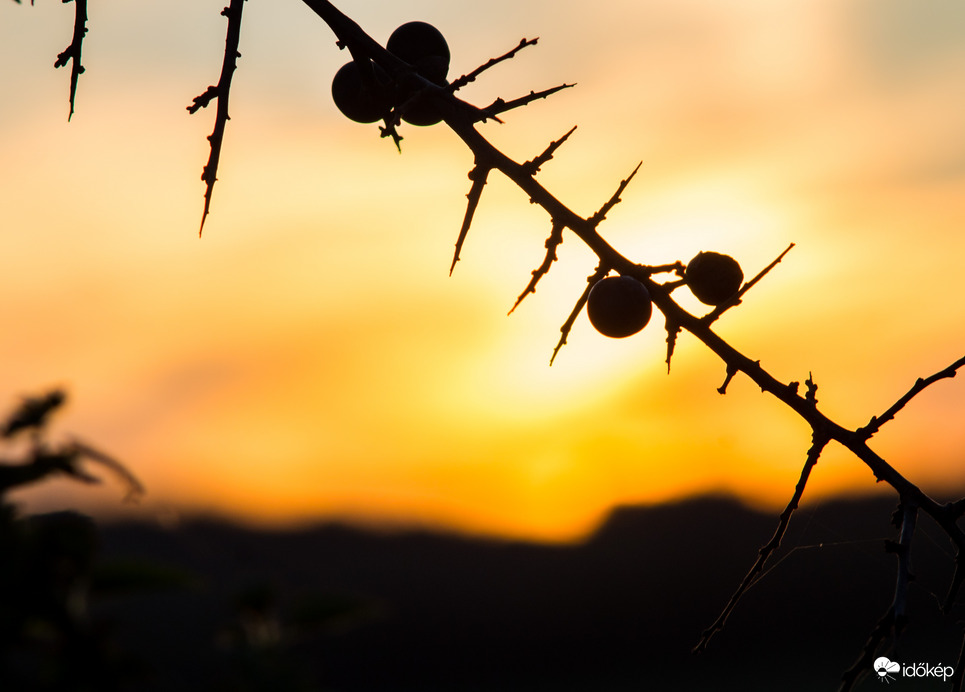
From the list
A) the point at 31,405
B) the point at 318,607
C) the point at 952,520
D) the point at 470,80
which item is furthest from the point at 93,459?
the point at 952,520

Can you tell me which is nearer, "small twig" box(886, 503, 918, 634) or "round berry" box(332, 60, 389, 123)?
"small twig" box(886, 503, 918, 634)

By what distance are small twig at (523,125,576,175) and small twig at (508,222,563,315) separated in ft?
0.70

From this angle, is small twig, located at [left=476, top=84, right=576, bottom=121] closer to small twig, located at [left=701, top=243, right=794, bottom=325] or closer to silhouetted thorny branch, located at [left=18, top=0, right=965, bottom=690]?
silhouetted thorny branch, located at [left=18, top=0, right=965, bottom=690]

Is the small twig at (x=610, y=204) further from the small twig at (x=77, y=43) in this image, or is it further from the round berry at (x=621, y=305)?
the small twig at (x=77, y=43)

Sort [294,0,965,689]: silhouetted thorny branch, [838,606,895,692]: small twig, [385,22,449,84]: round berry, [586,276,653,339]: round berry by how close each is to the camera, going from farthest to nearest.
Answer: [385,22,449,84]: round berry → [586,276,653,339]: round berry → [294,0,965,689]: silhouetted thorny branch → [838,606,895,692]: small twig

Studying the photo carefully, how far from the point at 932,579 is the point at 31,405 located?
26.6 m

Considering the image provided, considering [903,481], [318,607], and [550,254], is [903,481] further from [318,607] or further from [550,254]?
[318,607]

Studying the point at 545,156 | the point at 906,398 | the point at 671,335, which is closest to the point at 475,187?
the point at 545,156

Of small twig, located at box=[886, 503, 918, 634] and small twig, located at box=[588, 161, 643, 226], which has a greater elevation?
small twig, located at box=[588, 161, 643, 226]

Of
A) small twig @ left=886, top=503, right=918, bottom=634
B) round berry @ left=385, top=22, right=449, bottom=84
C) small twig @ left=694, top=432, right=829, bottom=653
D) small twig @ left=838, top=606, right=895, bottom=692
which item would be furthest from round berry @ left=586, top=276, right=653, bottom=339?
round berry @ left=385, top=22, right=449, bottom=84

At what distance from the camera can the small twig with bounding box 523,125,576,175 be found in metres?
2.77

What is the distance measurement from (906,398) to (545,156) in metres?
1.32

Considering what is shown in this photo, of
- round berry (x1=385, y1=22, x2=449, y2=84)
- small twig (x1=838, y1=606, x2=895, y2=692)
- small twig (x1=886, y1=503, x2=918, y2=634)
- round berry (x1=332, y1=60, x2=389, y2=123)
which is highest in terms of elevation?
round berry (x1=385, y1=22, x2=449, y2=84)

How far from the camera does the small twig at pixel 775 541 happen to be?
253cm
